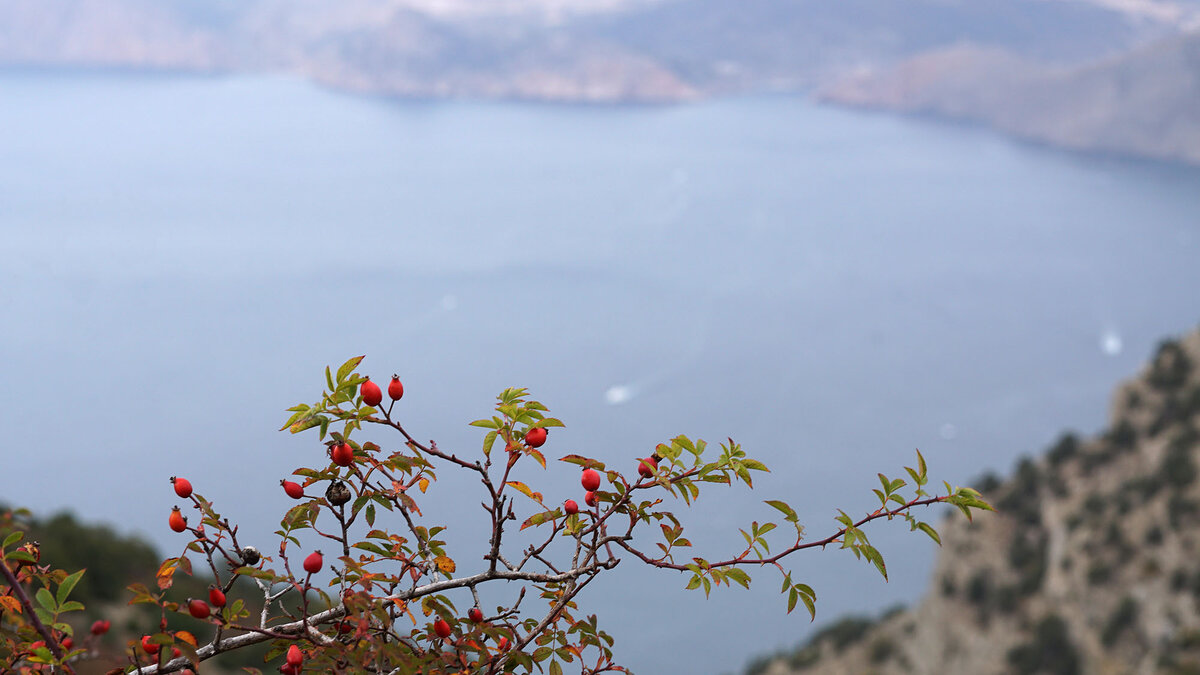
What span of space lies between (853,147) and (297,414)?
270 feet

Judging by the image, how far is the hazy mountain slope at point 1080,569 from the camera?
12.0 metres

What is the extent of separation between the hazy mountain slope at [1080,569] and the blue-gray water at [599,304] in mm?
6654

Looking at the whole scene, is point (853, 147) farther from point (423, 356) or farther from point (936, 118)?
point (423, 356)

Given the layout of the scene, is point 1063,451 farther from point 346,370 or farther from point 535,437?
point 346,370

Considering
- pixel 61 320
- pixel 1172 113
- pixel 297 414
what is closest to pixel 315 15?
pixel 61 320

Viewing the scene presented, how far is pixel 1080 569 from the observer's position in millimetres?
13070

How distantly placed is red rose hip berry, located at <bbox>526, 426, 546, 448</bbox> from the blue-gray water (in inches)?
626

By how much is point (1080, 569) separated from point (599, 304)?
31326 millimetres

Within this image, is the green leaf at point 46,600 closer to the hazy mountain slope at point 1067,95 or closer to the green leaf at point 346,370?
the green leaf at point 346,370

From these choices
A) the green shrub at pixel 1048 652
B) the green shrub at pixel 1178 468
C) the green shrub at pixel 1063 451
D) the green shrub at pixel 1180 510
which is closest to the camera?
the green shrub at pixel 1048 652

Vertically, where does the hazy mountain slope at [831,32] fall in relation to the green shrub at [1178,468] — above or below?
above

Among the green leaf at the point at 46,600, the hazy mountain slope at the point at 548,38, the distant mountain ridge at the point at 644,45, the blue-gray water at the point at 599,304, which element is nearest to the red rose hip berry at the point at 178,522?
the green leaf at the point at 46,600

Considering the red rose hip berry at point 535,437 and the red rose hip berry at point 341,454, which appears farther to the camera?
the red rose hip berry at point 535,437

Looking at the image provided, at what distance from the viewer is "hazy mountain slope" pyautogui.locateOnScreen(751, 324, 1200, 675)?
39.3ft
